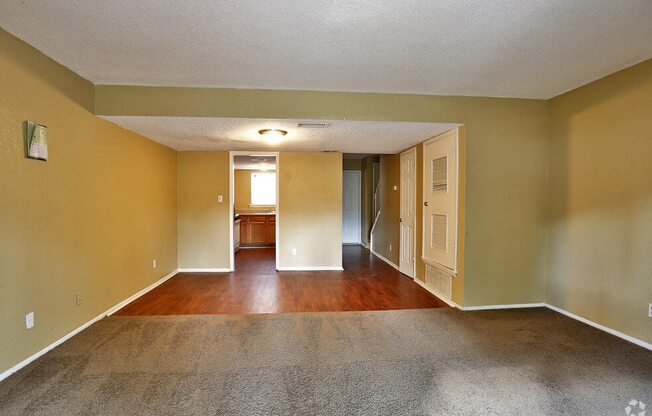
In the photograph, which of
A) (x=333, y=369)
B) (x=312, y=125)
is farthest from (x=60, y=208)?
(x=333, y=369)

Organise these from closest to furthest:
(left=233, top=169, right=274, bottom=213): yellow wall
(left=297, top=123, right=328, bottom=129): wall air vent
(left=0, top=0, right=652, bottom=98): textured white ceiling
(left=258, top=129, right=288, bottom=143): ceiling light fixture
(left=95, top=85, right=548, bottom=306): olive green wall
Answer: (left=0, top=0, right=652, bottom=98): textured white ceiling < (left=95, top=85, right=548, bottom=306): olive green wall < (left=297, top=123, right=328, bottom=129): wall air vent < (left=258, top=129, right=288, bottom=143): ceiling light fixture < (left=233, top=169, right=274, bottom=213): yellow wall

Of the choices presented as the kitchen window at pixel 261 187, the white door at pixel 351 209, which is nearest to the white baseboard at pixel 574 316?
the white door at pixel 351 209

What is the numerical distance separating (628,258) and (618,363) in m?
0.96

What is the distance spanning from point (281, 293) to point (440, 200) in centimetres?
249

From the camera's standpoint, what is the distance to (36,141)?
228 cm

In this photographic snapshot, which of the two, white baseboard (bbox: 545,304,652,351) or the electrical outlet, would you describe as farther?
white baseboard (bbox: 545,304,652,351)

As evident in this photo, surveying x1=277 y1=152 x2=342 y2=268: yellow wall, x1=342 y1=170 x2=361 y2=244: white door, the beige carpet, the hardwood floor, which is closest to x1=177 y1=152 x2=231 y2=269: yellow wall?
the hardwood floor

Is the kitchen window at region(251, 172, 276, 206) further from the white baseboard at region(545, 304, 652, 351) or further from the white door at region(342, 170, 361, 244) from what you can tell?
the white baseboard at region(545, 304, 652, 351)

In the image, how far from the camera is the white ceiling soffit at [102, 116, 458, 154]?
127 inches

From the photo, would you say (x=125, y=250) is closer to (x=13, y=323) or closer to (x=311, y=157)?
(x=13, y=323)

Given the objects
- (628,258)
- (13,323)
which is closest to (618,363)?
(628,258)

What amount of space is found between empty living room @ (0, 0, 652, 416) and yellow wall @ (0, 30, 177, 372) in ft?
0.07

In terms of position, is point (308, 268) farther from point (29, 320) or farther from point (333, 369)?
point (29, 320)

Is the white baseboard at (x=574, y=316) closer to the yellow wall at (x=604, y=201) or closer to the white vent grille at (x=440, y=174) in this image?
the yellow wall at (x=604, y=201)
